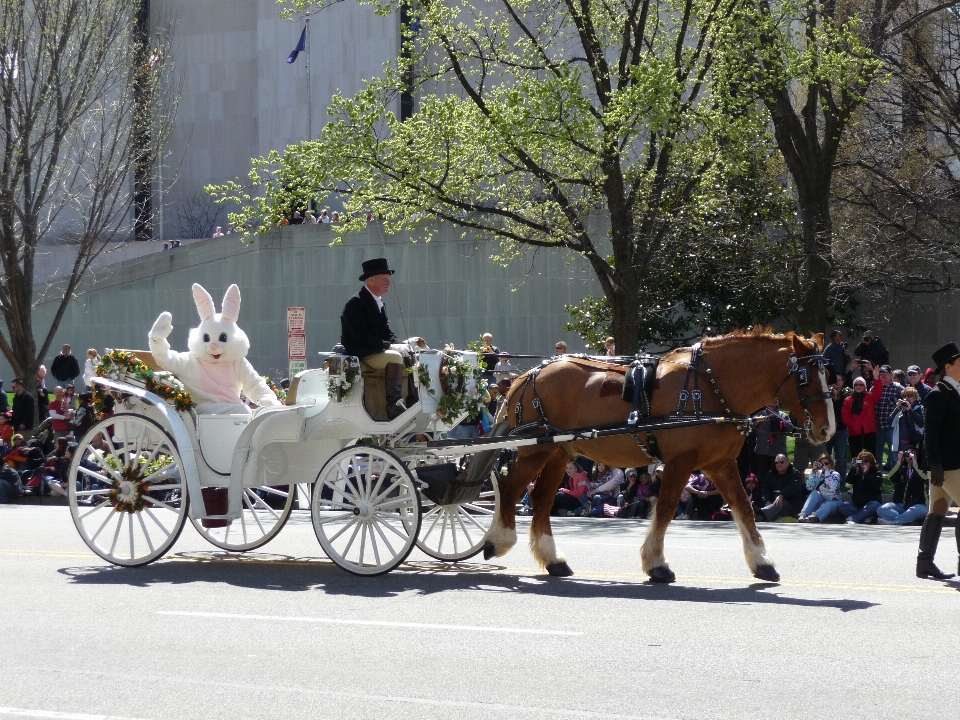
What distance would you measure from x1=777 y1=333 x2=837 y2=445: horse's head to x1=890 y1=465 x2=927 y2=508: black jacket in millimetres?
7332

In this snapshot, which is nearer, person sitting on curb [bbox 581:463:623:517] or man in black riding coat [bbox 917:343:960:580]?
man in black riding coat [bbox 917:343:960:580]

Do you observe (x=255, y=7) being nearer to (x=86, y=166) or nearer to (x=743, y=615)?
(x=86, y=166)

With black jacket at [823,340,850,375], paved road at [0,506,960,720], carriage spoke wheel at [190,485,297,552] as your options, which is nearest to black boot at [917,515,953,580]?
paved road at [0,506,960,720]

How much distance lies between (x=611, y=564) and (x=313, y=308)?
21954mm

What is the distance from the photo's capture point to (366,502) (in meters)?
10.5

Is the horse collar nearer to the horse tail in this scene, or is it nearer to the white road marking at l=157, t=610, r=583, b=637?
the horse tail

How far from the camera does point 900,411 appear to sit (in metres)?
18.1

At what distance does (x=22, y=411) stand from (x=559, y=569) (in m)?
16.4

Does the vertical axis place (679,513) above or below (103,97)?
below

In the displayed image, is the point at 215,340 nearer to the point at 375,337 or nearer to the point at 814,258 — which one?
the point at 375,337

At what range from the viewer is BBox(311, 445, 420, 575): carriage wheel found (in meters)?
10.3

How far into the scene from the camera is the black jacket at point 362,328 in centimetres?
1096

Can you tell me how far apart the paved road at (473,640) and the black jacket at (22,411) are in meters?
12.8

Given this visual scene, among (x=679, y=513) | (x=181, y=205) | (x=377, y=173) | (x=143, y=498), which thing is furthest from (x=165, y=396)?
(x=181, y=205)
